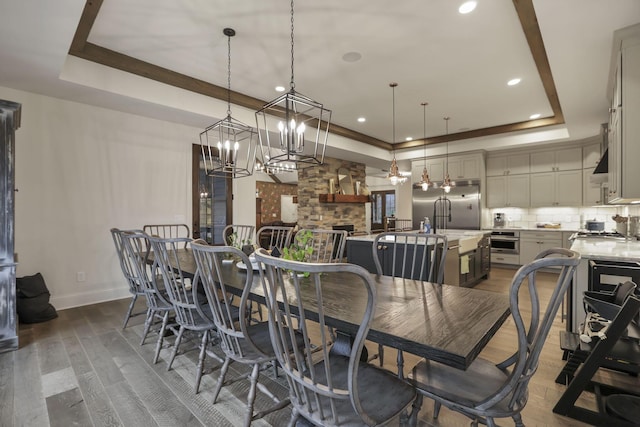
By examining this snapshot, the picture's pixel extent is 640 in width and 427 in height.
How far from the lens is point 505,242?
6.20 metres

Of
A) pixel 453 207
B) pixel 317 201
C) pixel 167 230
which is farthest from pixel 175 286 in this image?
pixel 453 207

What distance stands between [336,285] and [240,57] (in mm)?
2693

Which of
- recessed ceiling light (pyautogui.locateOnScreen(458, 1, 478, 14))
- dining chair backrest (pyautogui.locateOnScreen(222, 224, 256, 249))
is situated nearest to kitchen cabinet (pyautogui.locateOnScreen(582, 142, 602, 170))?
recessed ceiling light (pyautogui.locateOnScreen(458, 1, 478, 14))

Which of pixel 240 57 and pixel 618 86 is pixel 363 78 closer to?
pixel 240 57

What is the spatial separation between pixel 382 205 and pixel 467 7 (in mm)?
9738

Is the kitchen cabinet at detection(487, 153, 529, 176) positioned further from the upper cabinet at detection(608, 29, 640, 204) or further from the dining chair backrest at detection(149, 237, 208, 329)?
the dining chair backrest at detection(149, 237, 208, 329)

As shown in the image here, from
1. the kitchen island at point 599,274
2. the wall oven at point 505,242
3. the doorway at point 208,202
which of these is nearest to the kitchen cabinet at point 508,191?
the wall oven at point 505,242

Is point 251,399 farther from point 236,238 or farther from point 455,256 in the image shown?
point 455,256

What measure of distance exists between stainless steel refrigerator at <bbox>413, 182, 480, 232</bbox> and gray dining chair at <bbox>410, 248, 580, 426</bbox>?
5.27 meters

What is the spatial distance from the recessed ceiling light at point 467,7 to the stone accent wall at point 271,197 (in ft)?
34.8

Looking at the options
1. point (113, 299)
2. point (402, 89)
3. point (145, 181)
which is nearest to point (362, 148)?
point (402, 89)

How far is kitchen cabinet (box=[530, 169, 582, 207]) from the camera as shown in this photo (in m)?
5.80

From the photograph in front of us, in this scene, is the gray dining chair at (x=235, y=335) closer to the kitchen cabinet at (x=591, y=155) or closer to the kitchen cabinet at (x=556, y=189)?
the kitchen cabinet at (x=556, y=189)

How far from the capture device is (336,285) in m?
1.84
